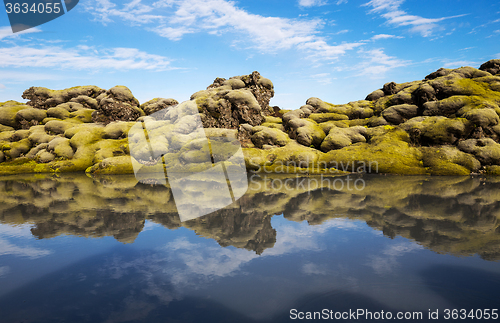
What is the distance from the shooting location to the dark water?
9.89 meters

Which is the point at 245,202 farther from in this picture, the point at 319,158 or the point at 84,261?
the point at 319,158

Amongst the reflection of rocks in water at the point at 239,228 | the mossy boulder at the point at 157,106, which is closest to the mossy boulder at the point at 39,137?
the mossy boulder at the point at 157,106

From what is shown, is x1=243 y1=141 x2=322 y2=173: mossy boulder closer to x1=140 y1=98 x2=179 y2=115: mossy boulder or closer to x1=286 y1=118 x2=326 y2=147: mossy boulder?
x1=286 y1=118 x2=326 y2=147: mossy boulder

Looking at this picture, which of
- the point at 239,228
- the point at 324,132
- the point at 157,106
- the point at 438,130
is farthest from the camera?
the point at 157,106

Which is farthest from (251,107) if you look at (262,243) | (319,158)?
(262,243)

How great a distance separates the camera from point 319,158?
54.7 meters

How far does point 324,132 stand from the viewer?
6725 centimetres

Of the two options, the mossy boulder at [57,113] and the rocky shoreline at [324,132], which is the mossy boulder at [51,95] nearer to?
the mossy boulder at [57,113]

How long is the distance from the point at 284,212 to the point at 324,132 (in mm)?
47852

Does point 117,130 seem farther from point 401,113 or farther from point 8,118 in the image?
point 401,113

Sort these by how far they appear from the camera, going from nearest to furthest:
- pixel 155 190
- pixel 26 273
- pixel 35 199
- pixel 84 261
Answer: pixel 26 273, pixel 84 261, pixel 35 199, pixel 155 190

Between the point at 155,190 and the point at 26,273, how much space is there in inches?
893

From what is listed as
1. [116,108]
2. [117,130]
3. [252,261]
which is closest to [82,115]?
[116,108]

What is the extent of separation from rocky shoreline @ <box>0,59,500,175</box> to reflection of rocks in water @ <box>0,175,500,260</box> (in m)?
15.4
